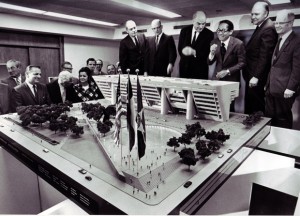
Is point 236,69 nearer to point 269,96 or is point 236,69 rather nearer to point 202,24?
point 269,96

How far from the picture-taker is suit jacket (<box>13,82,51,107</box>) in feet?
12.8

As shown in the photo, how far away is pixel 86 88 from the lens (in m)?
4.77

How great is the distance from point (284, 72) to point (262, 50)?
0.51m

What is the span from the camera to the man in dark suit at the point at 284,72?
10.7 feet

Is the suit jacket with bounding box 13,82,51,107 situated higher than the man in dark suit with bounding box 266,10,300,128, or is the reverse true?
the man in dark suit with bounding box 266,10,300,128

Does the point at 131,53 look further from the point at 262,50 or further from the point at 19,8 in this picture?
the point at 19,8

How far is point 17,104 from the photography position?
3.91m

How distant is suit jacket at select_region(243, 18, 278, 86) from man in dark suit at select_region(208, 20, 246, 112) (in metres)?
0.28

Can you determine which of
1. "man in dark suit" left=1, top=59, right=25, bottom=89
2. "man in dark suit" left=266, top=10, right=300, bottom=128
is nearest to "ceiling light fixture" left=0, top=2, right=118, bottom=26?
"man in dark suit" left=1, top=59, right=25, bottom=89

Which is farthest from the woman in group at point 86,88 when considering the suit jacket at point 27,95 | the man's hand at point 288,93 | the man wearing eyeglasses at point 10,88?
the man's hand at point 288,93

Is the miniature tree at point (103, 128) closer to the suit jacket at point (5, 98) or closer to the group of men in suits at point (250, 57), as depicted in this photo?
the group of men in suits at point (250, 57)

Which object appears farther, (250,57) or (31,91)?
(31,91)

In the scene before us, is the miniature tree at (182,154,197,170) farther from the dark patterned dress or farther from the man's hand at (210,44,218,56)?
the dark patterned dress

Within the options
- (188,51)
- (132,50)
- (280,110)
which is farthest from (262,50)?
(132,50)
